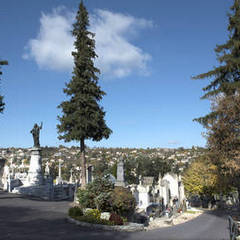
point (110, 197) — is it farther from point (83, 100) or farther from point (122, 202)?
point (83, 100)

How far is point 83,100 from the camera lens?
23344mm

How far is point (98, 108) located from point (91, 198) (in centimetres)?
1011

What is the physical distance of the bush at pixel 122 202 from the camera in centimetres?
1622

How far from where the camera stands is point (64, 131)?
2355 centimetres

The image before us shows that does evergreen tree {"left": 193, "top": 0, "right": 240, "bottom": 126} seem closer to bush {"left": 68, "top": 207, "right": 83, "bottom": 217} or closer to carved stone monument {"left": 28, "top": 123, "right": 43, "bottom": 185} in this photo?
bush {"left": 68, "top": 207, "right": 83, "bottom": 217}

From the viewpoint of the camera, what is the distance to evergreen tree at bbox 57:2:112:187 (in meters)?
23.0

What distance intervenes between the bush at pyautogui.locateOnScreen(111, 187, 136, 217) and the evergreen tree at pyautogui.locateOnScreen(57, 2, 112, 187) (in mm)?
6018

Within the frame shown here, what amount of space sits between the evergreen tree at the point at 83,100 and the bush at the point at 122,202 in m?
6.02

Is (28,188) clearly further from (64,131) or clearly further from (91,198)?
(91,198)

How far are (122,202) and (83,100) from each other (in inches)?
422

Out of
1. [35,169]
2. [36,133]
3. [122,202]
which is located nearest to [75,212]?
[122,202]

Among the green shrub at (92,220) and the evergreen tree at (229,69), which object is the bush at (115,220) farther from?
the evergreen tree at (229,69)

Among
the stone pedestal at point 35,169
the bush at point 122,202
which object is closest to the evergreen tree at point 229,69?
the bush at point 122,202

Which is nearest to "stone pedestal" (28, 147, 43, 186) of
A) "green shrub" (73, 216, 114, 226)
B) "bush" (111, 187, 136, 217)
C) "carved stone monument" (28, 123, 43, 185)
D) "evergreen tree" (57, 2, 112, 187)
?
"carved stone monument" (28, 123, 43, 185)
